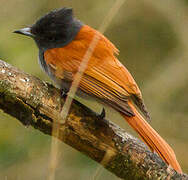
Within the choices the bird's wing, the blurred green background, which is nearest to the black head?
the bird's wing

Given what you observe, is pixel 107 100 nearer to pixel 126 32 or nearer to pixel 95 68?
pixel 95 68

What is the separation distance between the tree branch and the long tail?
0.48 ft

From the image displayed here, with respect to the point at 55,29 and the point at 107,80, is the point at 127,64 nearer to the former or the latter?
the point at 55,29

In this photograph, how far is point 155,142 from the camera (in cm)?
360

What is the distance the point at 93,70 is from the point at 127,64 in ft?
9.22

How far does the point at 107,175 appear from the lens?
4785 millimetres

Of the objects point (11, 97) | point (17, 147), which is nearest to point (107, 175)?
point (17, 147)

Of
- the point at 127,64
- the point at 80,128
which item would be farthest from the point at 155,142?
the point at 127,64

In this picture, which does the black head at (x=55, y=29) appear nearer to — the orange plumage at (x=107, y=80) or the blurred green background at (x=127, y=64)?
the orange plumage at (x=107, y=80)

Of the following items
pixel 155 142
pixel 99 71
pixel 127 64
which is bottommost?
pixel 127 64

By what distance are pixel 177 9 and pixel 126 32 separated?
3.20 feet

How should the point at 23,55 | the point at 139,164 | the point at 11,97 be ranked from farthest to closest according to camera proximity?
the point at 23,55, the point at 139,164, the point at 11,97

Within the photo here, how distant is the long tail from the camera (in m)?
3.56

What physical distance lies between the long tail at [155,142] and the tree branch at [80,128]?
0.15m
